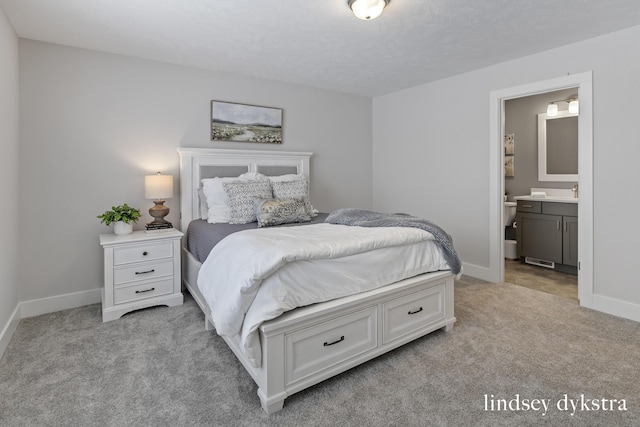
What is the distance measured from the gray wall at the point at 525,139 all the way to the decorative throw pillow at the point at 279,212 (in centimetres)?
360

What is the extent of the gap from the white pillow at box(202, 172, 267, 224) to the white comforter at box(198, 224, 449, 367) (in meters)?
1.02

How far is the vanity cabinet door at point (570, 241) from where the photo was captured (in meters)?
3.94

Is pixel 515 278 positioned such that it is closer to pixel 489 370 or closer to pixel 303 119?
pixel 489 370

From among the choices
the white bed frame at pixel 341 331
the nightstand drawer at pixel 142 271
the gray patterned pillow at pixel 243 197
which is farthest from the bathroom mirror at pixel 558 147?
the nightstand drawer at pixel 142 271

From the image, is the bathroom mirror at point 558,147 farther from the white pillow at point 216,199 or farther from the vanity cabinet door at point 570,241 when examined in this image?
the white pillow at point 216,199

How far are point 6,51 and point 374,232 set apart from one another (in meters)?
2.89

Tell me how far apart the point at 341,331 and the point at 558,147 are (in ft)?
14.3

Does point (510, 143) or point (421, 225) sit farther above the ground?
point (510, 143)

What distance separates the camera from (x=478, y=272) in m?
3.86

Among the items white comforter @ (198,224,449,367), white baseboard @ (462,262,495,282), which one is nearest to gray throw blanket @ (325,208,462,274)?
white comforter @ (198,224,449,367)

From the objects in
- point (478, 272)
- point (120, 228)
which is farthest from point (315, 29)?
point (478, 272)

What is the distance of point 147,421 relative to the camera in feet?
5.23

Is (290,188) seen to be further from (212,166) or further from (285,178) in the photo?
(212,166)

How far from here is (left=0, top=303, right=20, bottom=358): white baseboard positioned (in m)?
2.23
